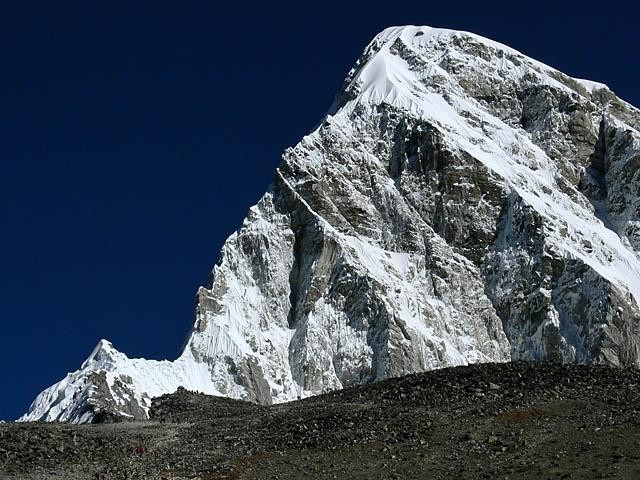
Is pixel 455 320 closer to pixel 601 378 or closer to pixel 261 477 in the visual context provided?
pixel 601 378

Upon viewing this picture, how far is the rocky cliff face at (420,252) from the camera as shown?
140875 millimetres

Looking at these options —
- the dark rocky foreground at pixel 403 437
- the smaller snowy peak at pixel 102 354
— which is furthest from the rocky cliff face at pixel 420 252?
the dark rocky foreground at pixel 403 437

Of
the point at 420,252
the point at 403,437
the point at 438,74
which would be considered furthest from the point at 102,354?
the point at 403,437

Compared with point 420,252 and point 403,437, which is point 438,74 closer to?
point 420,252

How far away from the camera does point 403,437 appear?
44.5 m

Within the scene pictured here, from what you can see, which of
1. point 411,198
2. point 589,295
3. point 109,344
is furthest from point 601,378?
point 411,198

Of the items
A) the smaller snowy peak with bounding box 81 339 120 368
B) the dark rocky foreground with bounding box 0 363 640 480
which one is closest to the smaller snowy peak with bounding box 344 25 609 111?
the smaller snowy peak with bounding box 81 339 120 368

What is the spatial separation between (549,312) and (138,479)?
376ft

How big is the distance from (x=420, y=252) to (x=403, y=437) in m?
118

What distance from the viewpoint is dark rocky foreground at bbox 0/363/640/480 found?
134 feet

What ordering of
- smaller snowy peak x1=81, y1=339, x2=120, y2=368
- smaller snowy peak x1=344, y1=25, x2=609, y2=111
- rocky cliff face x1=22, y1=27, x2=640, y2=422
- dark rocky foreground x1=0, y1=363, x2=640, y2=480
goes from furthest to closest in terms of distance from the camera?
smaller snowy peak x1=344, y1=25, x2=609, y2=111 → rocky cliff face x1=22, y1=27, x2=640, y2=422 → smaller snowy peak x1=81, y1=339, x2=120, y2=368 → dark rocky foreground x1=0, y1=363, x2=640, y2=480

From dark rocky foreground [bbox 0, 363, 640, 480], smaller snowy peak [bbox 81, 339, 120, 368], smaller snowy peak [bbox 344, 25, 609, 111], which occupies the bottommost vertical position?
dark rocky foreground [bbox 0, 363, 640, 480]

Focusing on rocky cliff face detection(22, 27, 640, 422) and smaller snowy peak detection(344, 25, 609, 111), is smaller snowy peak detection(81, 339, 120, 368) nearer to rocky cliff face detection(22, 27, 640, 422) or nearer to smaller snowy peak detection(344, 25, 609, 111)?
rocky cliff face detection(22, 27, 640, 422)

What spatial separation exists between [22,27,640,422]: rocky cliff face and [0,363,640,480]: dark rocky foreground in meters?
70.3
